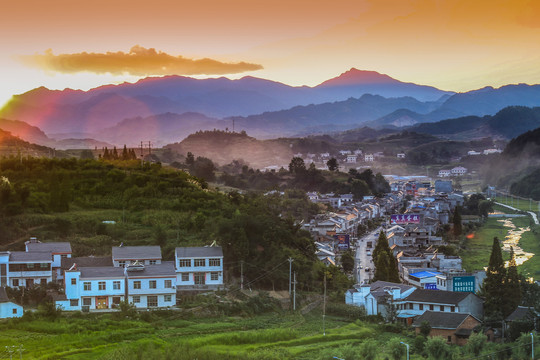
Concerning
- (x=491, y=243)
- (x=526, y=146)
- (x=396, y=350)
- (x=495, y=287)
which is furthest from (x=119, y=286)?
(x=526, y=146)

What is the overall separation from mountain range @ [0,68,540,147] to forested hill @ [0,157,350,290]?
111 ft

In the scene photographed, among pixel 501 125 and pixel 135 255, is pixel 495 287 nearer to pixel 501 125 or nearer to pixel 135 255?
pixel 135 255

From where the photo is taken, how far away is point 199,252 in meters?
18.4

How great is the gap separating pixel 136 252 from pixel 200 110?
419 feet

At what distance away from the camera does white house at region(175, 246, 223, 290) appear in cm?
1805

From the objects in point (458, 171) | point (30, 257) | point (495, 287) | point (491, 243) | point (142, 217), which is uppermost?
point (458, 171)

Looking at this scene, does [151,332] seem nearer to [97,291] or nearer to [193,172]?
[97,291]

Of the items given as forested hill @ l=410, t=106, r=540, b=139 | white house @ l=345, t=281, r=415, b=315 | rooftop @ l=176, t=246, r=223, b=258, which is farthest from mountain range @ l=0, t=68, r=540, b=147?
white house @ l=345, t=281, r=415, b=315

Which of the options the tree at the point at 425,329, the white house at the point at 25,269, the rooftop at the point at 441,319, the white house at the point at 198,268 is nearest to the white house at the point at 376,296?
the rooftop at the point at 441,319

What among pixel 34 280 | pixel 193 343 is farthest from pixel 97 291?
pixel 193 343

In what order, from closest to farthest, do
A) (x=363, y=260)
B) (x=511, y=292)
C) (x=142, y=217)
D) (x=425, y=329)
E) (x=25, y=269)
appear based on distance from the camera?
(x=425, y=329) < (x=511, y=292) < (x=25, y=269) < (x=142, y=217) < (x=363, y=260)

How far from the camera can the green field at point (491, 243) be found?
934 inches

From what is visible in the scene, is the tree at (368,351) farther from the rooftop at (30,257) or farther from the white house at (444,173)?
the white house at (444,173)

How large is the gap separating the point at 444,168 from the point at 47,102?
51.1m
